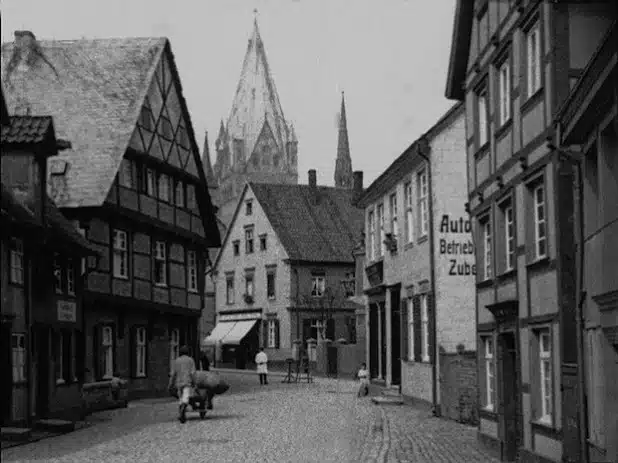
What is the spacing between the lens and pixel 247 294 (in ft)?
233

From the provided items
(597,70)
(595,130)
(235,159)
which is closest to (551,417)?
(595,130)

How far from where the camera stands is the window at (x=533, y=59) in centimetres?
1673

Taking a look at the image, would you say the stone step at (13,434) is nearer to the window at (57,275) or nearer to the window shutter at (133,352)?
the window at (57,275)

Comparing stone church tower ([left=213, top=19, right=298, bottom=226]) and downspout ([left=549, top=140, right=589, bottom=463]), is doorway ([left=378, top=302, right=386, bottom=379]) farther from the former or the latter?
stone church tower ([left=213, top=19, right=298, bottom=226])

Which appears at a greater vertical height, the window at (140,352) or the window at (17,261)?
the window at (17,261)

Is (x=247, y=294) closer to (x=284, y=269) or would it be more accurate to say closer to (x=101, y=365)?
(x=284, y=269)

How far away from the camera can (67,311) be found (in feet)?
90.0

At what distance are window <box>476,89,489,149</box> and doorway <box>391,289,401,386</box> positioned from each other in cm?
1314

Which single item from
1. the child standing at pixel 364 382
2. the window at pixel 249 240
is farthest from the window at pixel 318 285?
the child standing at pixel 364 382

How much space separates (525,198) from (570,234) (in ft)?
6.50

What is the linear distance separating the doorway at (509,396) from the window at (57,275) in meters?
11.5

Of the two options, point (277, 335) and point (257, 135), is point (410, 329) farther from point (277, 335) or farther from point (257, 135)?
point (257, 135)

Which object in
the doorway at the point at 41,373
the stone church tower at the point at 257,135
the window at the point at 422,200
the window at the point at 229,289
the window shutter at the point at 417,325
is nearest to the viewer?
the doorway at the point at 41,373

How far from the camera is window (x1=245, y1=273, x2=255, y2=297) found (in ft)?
233
